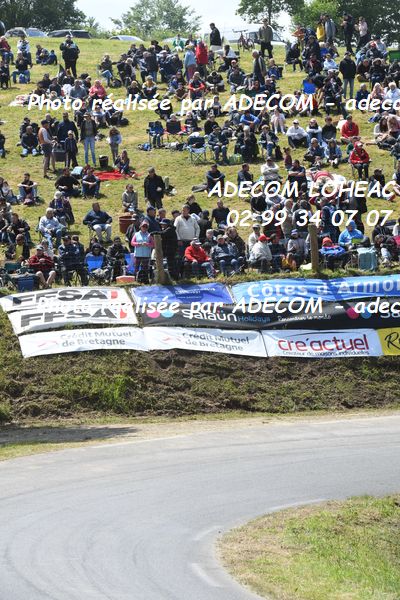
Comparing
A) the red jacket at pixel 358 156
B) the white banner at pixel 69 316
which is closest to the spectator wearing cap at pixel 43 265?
the white banner at pixel 69 316

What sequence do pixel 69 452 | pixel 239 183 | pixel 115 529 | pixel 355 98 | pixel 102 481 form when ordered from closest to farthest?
pixel 115 529, pixel 102 481, pixel 69 452, pixel 239 183, pixel 355 98

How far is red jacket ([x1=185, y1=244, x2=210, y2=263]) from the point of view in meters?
26.5

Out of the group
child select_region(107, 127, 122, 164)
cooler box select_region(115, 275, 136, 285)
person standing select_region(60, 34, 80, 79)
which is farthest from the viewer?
person standing select_region(60, 34, 80, 79)

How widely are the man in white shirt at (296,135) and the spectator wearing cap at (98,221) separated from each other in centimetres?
831

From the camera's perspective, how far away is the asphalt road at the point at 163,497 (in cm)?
1164

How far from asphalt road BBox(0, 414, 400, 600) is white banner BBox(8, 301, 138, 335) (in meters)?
4.46

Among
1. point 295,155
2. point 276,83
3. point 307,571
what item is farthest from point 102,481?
point 276,83

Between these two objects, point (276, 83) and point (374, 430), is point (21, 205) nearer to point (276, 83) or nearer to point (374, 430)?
point (276, 83)

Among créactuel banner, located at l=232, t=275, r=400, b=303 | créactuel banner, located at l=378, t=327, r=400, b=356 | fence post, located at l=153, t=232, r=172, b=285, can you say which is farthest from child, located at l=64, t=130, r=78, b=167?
créactuel banner, located at l=378, t=327, r=400, b=356

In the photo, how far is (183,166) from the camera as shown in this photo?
127 feet

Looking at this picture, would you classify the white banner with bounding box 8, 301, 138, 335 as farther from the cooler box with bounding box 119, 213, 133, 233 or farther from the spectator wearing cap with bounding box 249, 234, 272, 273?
the cooler box with bounding box 119, 213, 133, 233

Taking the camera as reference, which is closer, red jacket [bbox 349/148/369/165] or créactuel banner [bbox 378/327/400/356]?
créactuel banner [bbox 378/327/400/356]

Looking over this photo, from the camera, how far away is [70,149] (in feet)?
122

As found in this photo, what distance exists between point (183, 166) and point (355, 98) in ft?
23.3
